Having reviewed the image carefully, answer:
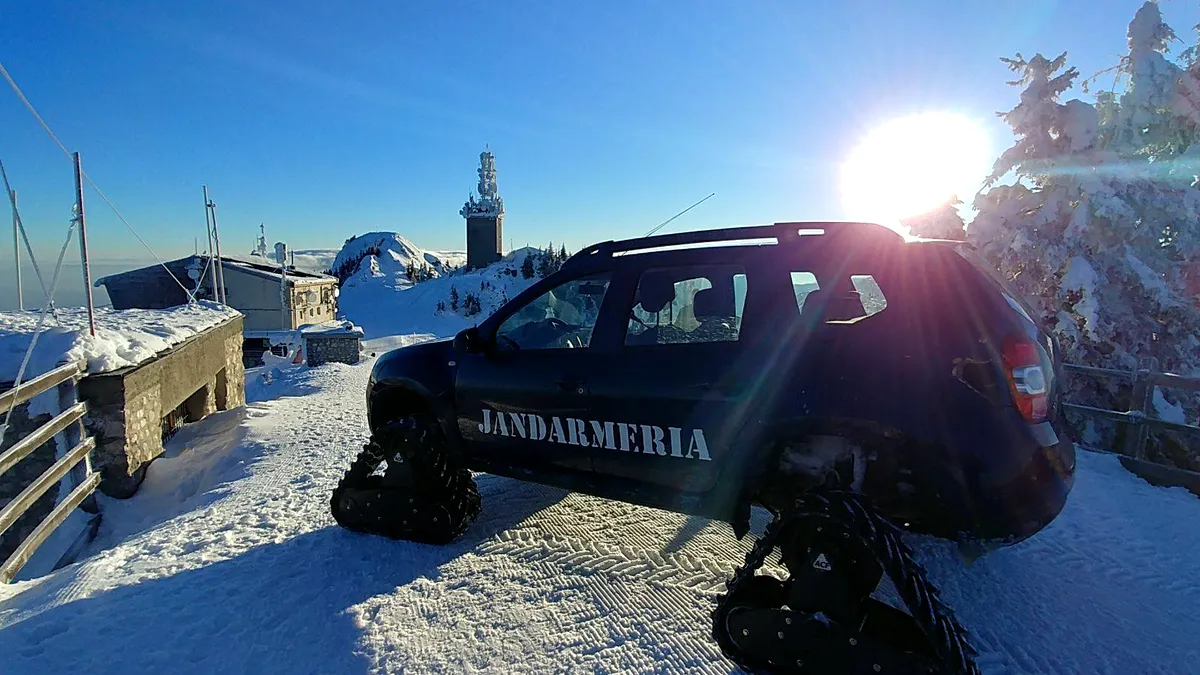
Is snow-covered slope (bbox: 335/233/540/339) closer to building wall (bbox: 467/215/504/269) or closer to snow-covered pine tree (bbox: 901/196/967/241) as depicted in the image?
building wall (bbox: 467/215/504/269)

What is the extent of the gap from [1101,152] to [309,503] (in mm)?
13522

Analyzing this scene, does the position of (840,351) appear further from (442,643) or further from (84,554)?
(84,554)

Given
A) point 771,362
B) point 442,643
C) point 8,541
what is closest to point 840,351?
point 771,362

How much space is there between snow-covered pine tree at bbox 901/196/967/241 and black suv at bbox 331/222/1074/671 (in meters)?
10.1

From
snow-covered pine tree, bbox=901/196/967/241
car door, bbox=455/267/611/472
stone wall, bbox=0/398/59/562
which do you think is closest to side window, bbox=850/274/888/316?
car door, bbox=455/267/611/472

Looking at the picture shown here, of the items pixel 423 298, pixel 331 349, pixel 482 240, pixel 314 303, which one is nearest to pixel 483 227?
pixel 482 240

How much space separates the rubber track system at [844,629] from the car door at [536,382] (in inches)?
46.6

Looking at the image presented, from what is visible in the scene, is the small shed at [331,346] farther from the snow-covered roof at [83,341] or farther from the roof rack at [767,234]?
the roof rack at [767,234]

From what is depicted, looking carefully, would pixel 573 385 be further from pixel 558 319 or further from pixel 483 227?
pixel 483 227

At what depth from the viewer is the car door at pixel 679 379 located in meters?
3.06

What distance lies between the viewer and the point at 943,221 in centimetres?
1196

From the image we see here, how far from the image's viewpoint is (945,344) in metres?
2.67

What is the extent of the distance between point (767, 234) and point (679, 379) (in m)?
0.95

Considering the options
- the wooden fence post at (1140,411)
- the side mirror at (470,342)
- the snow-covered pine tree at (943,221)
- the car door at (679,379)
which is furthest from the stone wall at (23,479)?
the snow-covered pine tree at (943,221)
